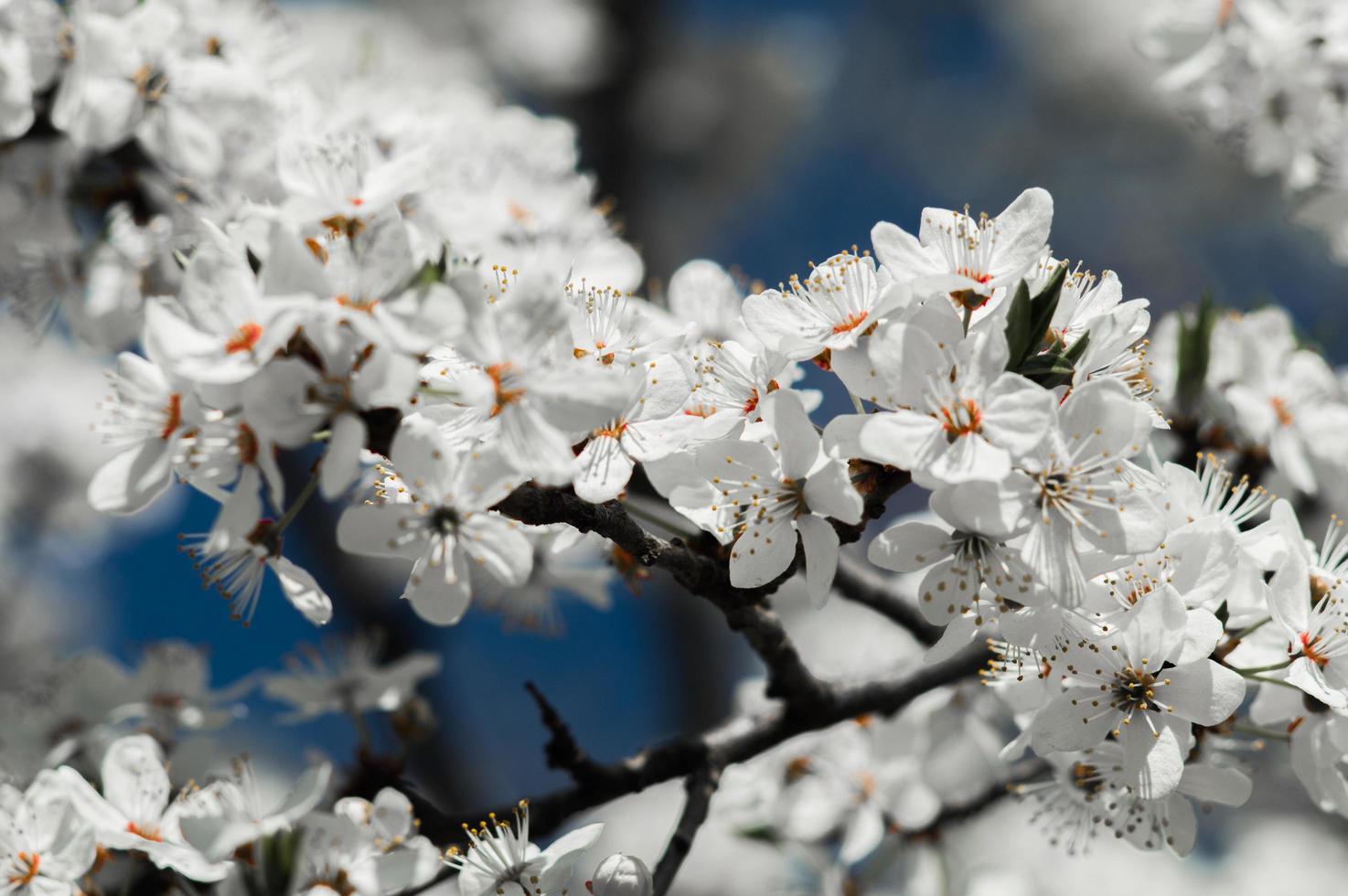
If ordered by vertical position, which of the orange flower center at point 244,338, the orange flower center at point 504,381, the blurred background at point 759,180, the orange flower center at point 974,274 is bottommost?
the blurred background at point 759,180

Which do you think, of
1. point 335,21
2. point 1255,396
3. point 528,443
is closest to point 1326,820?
point 1255,396

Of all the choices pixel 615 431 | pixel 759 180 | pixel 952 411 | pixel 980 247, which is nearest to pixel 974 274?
pixel 980 247

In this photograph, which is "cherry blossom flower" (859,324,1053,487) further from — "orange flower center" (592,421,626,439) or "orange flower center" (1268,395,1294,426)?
"orange flower center" (1268,395,1294,426)

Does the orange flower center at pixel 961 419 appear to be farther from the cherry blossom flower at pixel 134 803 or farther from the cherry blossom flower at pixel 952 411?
the cherry blossom flower at pixel 134 803

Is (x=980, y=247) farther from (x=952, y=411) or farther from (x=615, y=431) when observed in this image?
(x=615, y=431)

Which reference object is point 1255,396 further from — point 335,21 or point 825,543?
point 335,21

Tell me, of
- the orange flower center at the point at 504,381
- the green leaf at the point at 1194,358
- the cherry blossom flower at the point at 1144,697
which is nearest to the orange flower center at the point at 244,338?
the orange flower center at the point at 504,381
